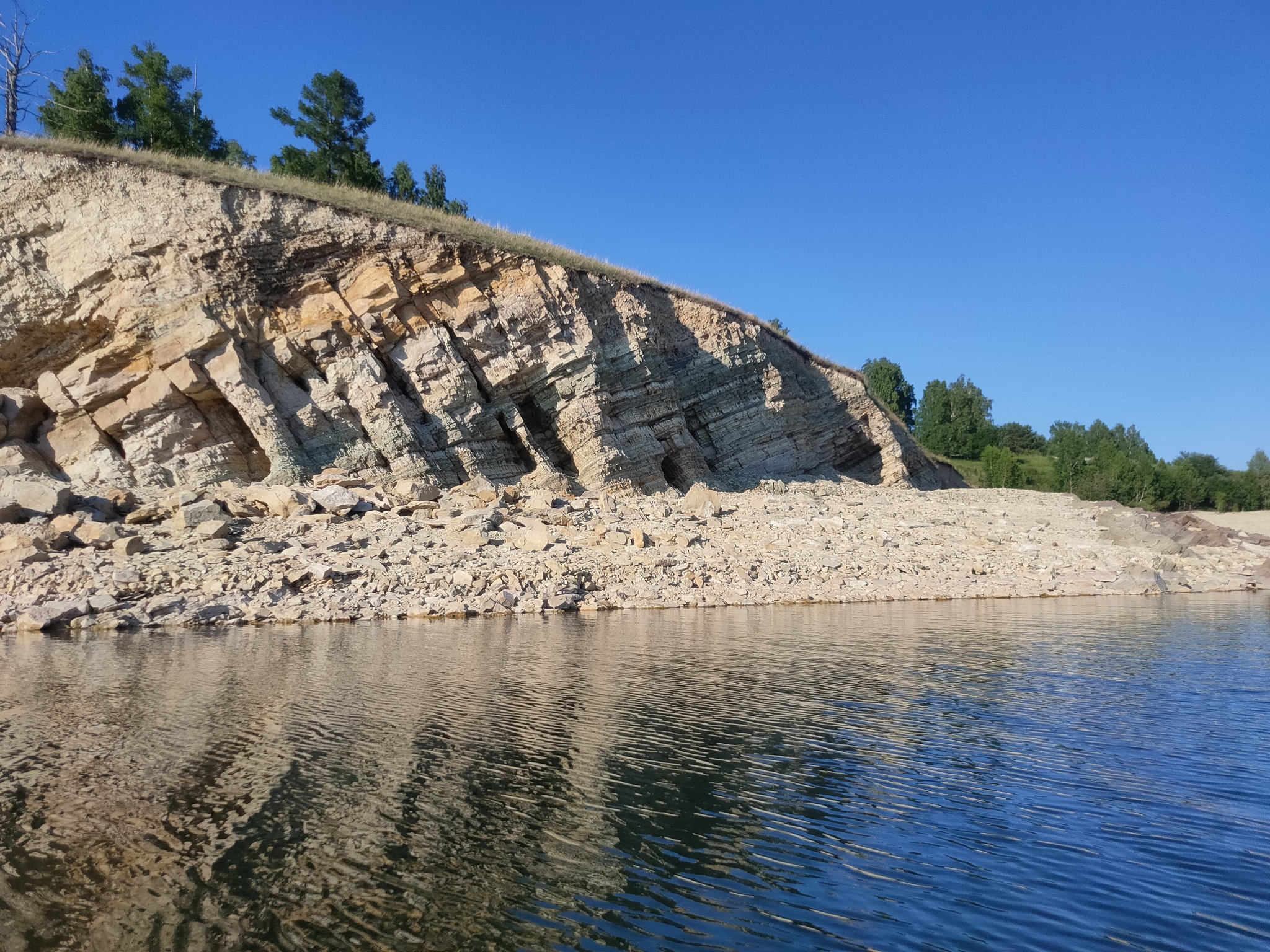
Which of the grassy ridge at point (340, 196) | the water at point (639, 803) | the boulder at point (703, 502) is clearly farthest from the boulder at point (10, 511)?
the boulder at point (703, 502)

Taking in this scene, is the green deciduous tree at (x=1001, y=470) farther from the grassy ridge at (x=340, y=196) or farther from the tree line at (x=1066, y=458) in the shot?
the grassy ridge at (x=340, y=196)

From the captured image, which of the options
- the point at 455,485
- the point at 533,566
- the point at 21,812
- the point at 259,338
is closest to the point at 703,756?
the point at 21,812

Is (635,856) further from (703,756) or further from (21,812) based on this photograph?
(21,812)

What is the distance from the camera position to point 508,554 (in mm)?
21406

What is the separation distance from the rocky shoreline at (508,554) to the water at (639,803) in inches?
225

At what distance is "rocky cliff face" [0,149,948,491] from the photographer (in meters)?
24.7

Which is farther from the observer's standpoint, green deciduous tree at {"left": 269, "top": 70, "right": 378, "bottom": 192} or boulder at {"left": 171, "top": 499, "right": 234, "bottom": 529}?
green deciduous tree at {"left": 269, "top": 70, "right": 378, "bottom": 192}

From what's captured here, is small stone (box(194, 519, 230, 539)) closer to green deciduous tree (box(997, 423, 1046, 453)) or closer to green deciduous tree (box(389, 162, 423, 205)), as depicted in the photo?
green deciduous tree (box(389, 162, 423, 205))

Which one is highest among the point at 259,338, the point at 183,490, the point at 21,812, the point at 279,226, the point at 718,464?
the point at 279,226

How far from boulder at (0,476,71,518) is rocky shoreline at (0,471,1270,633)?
0.05m

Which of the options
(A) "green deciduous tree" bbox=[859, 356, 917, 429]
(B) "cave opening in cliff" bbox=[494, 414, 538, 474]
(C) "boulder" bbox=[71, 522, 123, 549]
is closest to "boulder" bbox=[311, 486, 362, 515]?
(C) "boulder" bbox=[71, 522, 123, 549]

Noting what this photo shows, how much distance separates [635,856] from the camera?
562 cm

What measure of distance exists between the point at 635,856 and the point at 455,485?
21.7 meters

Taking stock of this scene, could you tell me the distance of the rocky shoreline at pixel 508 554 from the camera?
1831cm
